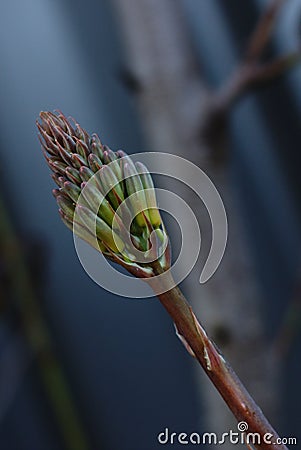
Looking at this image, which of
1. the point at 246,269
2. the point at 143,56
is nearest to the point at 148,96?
the point at 143,56

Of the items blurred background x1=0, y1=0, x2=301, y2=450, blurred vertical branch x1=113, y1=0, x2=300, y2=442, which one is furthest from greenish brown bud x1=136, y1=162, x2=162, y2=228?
blurred background x1=0, y1=0, x2=301, y2=450

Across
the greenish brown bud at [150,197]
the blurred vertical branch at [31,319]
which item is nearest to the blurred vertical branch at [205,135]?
the blurred vertical branch at [31,319]

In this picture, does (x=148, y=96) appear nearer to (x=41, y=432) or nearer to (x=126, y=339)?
(x=126, y=339)

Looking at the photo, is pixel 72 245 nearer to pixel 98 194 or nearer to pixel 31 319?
pixel 31 319

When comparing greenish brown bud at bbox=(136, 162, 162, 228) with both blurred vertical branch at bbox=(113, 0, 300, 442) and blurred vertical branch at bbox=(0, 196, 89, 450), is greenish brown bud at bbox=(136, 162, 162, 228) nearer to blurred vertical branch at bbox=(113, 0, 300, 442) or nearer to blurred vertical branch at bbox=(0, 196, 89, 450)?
blurred vertical branch at bbox=(113, 0, 300, 442)

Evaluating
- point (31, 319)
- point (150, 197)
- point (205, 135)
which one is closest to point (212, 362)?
point (150, 197)

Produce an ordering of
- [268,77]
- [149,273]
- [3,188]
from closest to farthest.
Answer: [149,273], [268,77], [3,188]

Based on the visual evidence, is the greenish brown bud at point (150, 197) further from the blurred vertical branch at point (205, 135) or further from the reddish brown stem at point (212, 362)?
the blurred vertical branch at point (205, 135)
